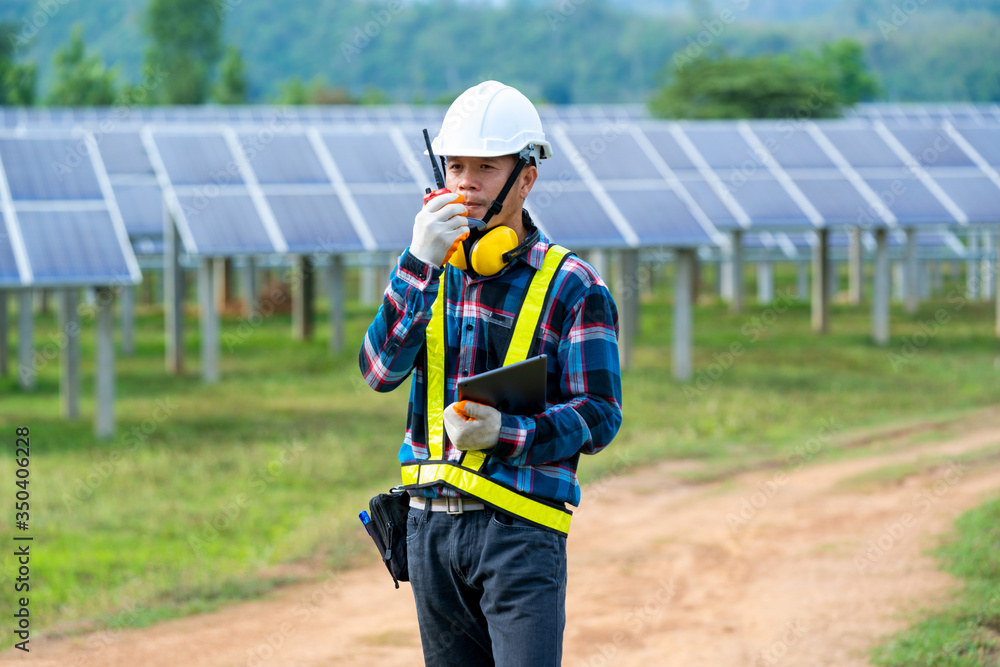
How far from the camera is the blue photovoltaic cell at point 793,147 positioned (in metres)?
21.9

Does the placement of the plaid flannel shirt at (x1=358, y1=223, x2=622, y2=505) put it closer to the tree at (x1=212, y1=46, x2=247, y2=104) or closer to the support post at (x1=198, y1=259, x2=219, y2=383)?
the support post at (x1=198, y1=259, x2=219, y2=383)

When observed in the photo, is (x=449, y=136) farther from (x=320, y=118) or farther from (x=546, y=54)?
(x=546, y=54)

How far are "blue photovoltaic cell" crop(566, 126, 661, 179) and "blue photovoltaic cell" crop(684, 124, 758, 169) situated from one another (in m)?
1.84

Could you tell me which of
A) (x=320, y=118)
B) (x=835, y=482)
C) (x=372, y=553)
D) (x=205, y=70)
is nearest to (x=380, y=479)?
(x=372, y=553)

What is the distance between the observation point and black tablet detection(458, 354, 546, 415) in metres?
3.15

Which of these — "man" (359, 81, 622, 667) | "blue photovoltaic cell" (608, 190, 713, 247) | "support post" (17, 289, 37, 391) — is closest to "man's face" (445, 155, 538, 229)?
"man" (359, 81, 622, 667)

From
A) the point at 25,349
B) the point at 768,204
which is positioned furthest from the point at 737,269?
the point at 25,349

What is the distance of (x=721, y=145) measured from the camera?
22.0 m

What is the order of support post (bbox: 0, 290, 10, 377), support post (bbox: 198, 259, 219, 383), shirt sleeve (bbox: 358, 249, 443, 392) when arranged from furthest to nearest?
support post (bbox: 0, 290, 10, 377) < support post (bbox: 198, 259, 219, 383) < shirt sleeve (bbox: 358, 249, 443, 392)

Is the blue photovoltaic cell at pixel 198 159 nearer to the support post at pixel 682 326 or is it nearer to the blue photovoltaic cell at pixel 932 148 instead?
the support post at pixel 682 326

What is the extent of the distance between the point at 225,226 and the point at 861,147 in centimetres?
1243

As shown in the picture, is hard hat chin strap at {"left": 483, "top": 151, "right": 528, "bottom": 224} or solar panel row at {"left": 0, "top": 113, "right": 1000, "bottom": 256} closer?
hard hat chin strap at {"left": 483, "top": 151, "right": 528, "bottom": 224}

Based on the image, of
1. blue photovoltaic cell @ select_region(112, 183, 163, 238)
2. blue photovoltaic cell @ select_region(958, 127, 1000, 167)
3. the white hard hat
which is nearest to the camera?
the white hard hat

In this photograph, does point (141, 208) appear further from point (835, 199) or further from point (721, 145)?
point (835, 199)
